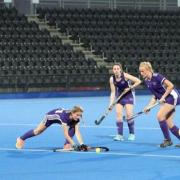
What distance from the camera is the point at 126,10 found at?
117 ft

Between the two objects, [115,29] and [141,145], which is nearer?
[141,145]

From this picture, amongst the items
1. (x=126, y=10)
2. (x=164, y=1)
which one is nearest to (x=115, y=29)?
(x=126, y=10)

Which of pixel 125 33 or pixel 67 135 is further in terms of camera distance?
pixel 125 33

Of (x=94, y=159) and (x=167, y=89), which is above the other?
(x=167, y=89)

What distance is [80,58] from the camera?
30125mm

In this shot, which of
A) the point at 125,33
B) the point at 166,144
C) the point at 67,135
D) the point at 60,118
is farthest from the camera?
the point at 125,33

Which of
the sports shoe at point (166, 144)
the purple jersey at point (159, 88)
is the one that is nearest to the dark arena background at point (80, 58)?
the sports shoe at point (166, 144)

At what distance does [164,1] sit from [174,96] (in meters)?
28.7

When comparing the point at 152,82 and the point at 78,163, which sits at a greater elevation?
the point at 152,82

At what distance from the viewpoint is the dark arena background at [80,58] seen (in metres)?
13.7

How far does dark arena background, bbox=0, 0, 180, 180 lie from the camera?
13.7m

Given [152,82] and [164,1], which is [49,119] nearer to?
[152,82]

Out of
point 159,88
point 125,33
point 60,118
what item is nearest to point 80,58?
point 125,33

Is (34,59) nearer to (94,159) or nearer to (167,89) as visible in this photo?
(167,89)
